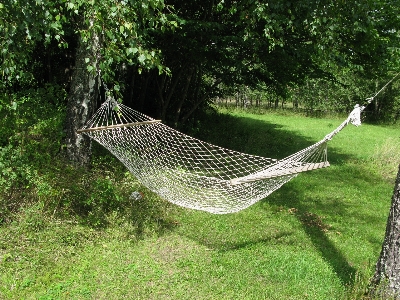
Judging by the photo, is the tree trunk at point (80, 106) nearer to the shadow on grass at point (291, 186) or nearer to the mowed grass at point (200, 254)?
the mowed grass at point (200, 254)

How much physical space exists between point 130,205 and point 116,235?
403mm

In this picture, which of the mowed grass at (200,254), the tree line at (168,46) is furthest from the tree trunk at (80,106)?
the mowed grass at (200,254)

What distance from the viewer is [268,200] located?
4371 mm

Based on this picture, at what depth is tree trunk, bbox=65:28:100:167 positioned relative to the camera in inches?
133

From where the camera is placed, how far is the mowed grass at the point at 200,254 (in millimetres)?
2482

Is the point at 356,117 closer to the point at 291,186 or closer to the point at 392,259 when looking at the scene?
the point at 392,259

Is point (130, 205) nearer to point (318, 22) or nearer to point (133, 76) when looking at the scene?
point (318, 22)

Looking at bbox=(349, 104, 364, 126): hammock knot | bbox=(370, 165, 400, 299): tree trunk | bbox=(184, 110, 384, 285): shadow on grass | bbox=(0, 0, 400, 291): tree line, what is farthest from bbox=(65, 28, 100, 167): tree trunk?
bbox=(370, 165, 400, 299): tree trunk

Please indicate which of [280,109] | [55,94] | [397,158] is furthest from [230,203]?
[280,109]

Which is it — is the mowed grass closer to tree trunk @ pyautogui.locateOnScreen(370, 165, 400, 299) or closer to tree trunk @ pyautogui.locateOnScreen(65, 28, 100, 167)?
tree trunk @ pyautogui.locateOnScreen(370, 165, 400, 299)

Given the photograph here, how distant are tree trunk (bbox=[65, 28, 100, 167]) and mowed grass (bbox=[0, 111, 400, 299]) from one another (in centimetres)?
62

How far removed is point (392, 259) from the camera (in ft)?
7.07

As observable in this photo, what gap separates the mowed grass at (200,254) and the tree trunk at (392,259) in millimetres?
143

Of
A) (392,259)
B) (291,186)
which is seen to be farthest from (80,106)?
(291,186)
